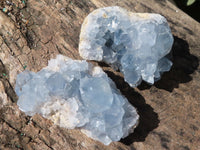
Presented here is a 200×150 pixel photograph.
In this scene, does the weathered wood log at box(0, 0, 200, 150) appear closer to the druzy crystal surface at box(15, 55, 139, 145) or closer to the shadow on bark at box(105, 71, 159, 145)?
the shadow on bark at box(105, 71, 159, 145)

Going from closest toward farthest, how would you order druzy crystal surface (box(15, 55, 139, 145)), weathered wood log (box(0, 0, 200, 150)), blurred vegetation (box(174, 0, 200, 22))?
druzy crystal surface (box(15, 55, 139, 145)) < weathered wood log (box(0, 0, 200, 150)) < blurred vegetation (box(174, 0, 200, 22))

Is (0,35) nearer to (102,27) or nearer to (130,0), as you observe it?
(102,27)

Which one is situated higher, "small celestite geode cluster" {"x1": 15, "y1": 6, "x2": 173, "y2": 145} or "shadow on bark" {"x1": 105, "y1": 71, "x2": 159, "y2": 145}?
"small celestite geode cluster" {"x1": 15, "y1": 6, "x2": 173, "y2": 145}

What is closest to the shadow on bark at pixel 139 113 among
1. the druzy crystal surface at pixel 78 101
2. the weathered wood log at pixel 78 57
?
the weathered wood log at pixel 78 57

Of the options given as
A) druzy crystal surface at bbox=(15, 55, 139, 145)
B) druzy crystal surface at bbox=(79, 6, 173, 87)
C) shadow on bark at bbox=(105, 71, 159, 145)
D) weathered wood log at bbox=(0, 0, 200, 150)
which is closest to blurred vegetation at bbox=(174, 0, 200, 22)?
weathered wood log at bbox=(0, 0, 200, 150)

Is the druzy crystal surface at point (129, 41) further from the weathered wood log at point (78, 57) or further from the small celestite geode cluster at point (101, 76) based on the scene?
the weathered wood log at point (78, 57)
